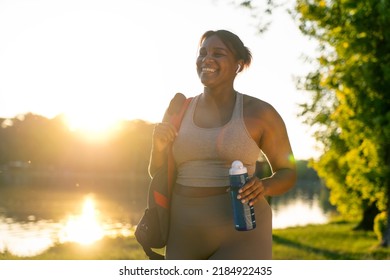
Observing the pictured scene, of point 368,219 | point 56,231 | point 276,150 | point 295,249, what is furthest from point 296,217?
point 276,150

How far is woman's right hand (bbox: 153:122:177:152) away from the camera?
338 centimetres

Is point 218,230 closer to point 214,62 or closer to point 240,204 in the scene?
point 240,204

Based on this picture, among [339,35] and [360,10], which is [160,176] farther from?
[339,35]

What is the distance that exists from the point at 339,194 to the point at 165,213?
22891 mm

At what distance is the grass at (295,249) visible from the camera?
1585 centimetres

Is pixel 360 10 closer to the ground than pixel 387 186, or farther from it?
farther from it

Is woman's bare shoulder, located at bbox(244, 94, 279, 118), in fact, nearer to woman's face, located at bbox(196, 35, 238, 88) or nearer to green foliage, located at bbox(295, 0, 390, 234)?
woman's face, located at bbox(196, 35, 238, 88)

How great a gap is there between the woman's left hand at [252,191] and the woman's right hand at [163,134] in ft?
1.92

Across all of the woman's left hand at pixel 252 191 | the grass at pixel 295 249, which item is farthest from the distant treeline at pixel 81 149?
the woman's left hand at pixel 252 191

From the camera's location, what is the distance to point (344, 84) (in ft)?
58.2

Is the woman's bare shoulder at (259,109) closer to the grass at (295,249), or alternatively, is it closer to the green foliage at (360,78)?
the grass at (295,249)

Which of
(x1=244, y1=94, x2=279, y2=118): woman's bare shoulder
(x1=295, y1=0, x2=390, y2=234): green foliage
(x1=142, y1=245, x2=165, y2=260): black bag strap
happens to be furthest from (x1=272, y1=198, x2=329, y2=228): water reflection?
(x1=244, y1=94, x2=279, y2=118): woman's bare shoulder

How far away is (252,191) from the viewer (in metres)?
3.20
